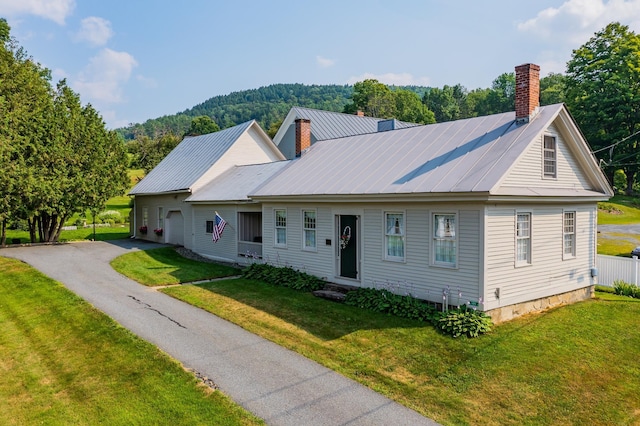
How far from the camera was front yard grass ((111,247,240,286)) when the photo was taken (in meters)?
17.9

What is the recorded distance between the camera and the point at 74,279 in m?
17.2

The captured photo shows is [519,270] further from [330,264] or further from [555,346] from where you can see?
[330,264]

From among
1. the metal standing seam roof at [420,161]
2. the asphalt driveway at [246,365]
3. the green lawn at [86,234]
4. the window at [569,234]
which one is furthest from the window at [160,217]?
the window at [569,234]

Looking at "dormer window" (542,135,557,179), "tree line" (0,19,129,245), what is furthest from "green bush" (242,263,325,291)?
"tree line" (0,19,129,245)

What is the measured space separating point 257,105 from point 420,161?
490 ft

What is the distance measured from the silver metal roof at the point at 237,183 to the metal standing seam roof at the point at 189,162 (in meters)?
0.94

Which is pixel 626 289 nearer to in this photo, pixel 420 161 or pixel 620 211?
pixel 420 161

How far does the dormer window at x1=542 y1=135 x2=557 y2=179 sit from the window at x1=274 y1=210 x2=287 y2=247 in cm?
910

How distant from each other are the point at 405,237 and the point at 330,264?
3474 millimetres

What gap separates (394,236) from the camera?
13.7 meters

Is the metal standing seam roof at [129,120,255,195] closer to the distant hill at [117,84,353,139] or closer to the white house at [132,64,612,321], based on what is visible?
the white house at [132,64,612,321]

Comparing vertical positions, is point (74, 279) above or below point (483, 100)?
below

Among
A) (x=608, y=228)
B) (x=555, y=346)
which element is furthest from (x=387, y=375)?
(x=608, y=228)

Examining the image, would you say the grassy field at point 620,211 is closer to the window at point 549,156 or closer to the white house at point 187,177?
the window at point 549,156
